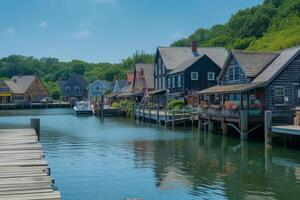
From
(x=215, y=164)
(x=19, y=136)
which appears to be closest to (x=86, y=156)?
(x=19, y=136)

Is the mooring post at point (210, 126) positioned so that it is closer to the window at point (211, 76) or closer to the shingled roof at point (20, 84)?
the window at point (211, 76)

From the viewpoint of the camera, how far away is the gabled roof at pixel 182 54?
73562mm

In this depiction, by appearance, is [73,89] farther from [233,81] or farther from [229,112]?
[229,112]

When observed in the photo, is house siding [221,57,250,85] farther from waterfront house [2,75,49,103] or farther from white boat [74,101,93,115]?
waterfront house [2,75,49,103]

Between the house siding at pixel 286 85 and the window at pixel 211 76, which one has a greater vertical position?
the window at pixel 211 76

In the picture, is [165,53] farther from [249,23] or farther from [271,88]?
[249,23]

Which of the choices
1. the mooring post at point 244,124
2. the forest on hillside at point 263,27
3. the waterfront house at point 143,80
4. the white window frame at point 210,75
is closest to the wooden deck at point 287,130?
the mooring post at point 244,124

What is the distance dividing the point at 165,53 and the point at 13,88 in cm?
8342

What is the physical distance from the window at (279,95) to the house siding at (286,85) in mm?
235

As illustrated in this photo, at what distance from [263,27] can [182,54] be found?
62.0m

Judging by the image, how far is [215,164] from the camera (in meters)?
24.8

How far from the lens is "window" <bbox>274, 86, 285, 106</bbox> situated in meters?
37.2

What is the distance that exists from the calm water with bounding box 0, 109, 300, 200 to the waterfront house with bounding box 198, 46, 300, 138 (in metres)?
2.34

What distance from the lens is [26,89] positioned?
149750 mm
